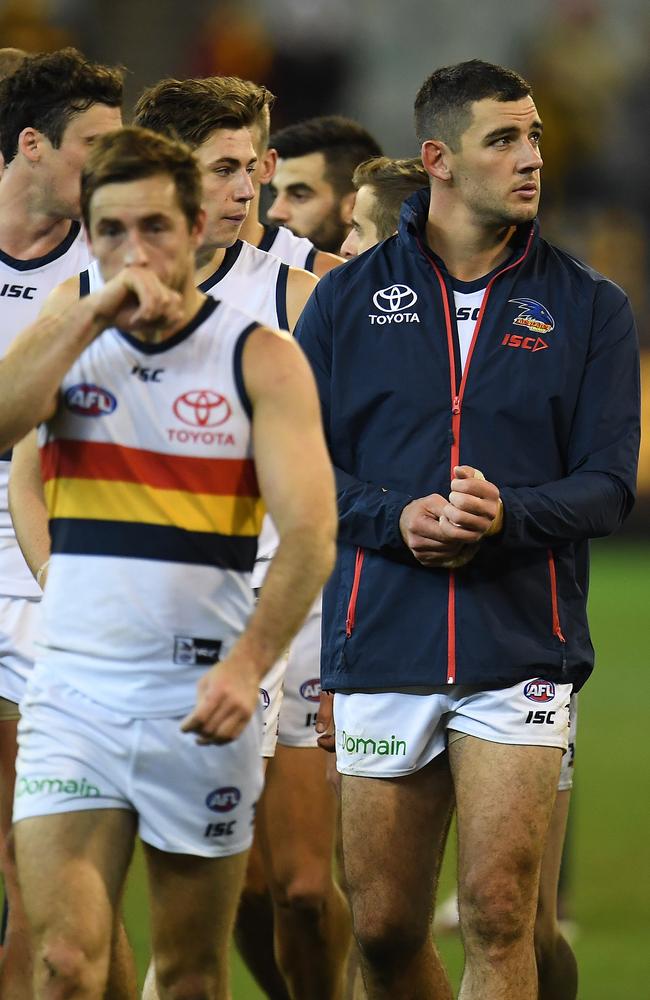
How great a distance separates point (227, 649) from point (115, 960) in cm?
139

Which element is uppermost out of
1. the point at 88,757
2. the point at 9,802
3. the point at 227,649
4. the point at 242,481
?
the point at 242,481

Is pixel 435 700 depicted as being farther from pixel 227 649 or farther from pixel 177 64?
pixel 177 64

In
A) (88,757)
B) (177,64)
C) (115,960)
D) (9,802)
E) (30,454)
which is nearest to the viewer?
(88,757)

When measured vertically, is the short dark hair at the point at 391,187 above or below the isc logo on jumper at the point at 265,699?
above

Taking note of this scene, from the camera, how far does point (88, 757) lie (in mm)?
4164

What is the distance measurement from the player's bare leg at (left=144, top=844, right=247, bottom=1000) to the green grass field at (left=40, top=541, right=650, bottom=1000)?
2796 mm

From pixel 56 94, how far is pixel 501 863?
122 inches

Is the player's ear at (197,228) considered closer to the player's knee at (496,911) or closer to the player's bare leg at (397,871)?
the player's bare leg at (397,871)

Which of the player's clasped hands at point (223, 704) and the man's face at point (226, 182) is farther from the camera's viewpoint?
the man's face at point (226, 182)

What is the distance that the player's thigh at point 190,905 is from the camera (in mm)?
4246

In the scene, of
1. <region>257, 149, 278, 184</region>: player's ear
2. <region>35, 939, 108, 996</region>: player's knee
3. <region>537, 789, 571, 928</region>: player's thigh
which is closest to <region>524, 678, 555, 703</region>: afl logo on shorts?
<region>537, 789, 571, 928</region>: player's thigh

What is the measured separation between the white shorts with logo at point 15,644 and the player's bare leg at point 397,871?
1.35 m

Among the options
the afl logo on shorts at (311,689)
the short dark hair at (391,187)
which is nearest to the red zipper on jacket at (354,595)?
the afl logo on shorts at (311,689)

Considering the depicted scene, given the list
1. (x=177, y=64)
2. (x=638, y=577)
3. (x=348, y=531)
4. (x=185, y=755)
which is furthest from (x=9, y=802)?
(x=177, y=64)
